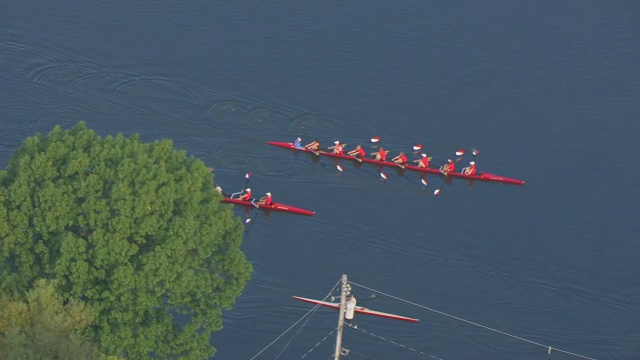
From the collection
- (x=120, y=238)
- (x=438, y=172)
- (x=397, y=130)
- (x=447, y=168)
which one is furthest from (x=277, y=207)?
(x=120, y=238)

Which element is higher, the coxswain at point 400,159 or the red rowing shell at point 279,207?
the coxswain at point 400,159

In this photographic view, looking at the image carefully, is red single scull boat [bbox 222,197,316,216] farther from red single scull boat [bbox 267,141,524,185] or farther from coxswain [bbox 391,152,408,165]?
coxswain [bbox 391,152,408,165]

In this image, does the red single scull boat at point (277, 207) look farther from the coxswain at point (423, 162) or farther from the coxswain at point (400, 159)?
the coxswain at point (423, 162)

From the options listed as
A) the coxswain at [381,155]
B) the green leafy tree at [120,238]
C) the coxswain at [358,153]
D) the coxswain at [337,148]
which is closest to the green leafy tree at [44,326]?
the green leafy tree at [120,238]

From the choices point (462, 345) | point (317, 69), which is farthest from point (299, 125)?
point (462, 345)

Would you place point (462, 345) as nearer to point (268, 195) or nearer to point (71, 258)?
point (268, 195)

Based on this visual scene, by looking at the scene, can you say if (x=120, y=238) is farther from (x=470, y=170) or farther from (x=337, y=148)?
(x=470, y=170)
